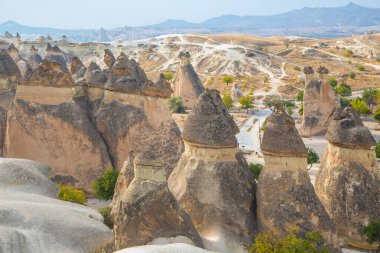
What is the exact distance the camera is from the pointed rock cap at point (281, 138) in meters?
15.8

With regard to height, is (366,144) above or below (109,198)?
above

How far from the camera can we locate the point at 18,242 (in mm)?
13305

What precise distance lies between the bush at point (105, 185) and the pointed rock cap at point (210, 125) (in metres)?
6.28

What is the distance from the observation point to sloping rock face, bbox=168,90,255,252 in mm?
15820

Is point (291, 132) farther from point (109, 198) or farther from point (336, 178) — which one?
point (109, 198)

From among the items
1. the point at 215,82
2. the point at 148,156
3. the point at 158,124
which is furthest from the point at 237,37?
the point at 148,156

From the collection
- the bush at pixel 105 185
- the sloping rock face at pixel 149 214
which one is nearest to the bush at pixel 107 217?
the sloping rock face at pixel 149 214

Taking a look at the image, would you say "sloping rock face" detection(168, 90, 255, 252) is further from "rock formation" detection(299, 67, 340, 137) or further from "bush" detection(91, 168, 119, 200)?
"rock formation" detection(299, 67, 340, 137)

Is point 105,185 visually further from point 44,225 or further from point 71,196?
point 44,225

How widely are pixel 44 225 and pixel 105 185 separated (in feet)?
25.1

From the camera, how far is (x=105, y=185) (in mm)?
22188

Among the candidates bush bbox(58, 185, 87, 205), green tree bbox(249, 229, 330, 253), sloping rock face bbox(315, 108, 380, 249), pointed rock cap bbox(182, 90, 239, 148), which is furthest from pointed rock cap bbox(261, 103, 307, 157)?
bush bbox(58, 185, 87, 205)

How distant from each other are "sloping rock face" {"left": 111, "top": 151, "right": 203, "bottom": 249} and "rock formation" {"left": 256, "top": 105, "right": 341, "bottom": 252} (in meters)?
2.94

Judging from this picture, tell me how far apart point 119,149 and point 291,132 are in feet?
36.1
